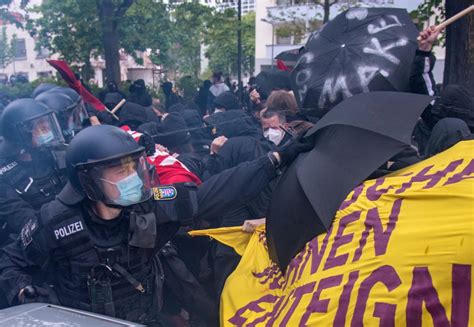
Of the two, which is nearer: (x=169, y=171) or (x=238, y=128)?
(x=169, y=171)

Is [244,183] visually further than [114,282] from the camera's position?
Yes

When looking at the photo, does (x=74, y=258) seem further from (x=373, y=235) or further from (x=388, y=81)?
(x=388, y=81)

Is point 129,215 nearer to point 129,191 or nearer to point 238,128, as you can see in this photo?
point 129,191

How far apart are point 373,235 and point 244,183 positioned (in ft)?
4.25

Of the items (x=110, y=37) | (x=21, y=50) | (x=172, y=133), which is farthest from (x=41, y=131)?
(x=21, y=50)

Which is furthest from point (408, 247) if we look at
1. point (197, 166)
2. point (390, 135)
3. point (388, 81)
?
point (197, 166)

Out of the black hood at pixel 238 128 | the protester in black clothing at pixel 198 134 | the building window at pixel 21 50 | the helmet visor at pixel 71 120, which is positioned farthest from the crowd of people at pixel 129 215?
the building window at pixel 21 50

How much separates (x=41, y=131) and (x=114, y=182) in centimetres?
175

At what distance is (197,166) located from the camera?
15.0 feet

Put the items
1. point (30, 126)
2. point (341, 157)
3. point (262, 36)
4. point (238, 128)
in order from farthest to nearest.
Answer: point (262, 36), point (238, 128), point (30, 126), point (341, 157)

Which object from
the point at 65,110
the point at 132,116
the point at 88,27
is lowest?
the point at 132,116

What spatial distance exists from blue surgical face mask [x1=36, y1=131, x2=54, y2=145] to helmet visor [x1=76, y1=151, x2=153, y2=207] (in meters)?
1.59

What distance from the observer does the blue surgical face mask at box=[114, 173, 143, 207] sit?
2.74 meters

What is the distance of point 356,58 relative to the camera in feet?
8.75
